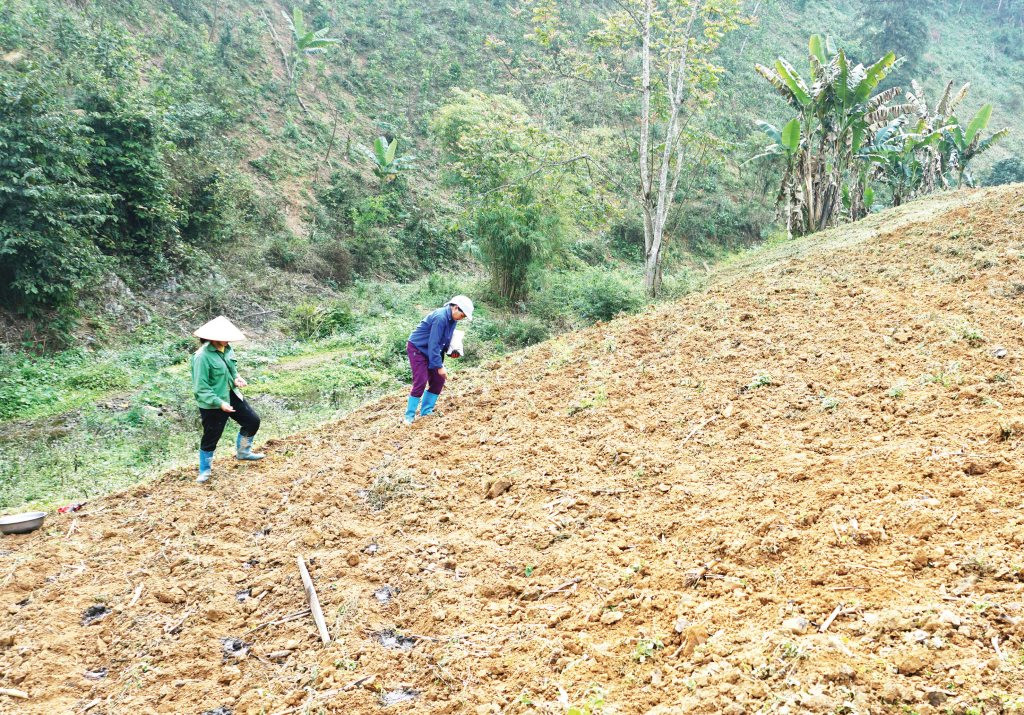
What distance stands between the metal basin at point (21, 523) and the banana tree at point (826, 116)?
1568 centimetres

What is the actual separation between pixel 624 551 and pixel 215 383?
3.98 m

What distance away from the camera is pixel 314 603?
12.0 feet

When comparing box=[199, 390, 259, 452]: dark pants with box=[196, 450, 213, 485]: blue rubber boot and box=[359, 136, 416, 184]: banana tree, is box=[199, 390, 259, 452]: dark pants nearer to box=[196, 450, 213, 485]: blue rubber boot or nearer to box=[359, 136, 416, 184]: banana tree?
box=[196, 450, 213, 485]: blue rubber boot

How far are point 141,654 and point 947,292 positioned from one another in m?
7.14

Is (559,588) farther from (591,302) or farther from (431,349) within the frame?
(591,302)

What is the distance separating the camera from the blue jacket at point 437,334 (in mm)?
6453

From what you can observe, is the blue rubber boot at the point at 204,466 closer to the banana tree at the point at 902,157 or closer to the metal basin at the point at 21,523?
the metal basin at the point at 21,523

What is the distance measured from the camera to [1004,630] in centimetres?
231

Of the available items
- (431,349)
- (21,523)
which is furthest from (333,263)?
(21,523)

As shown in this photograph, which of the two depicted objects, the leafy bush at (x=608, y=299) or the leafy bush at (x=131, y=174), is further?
the leafy bush at (x=131, y=174)

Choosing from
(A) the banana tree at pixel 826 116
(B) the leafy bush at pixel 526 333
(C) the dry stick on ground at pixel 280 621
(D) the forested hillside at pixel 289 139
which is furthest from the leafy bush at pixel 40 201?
(A) the banana tree at pixel 826 116

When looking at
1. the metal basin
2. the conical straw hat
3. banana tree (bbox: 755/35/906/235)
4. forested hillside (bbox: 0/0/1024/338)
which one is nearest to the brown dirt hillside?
the metal basin

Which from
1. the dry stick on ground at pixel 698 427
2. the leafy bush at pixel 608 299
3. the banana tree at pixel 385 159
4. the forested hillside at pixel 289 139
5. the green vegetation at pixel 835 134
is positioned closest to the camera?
the dry stick on ground at pixel 698 427

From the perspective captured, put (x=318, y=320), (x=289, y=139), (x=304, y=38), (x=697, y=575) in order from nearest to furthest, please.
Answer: (x=697, y=575), (x=318, y=320), (x=289, y=139), (x=304, y=38)
